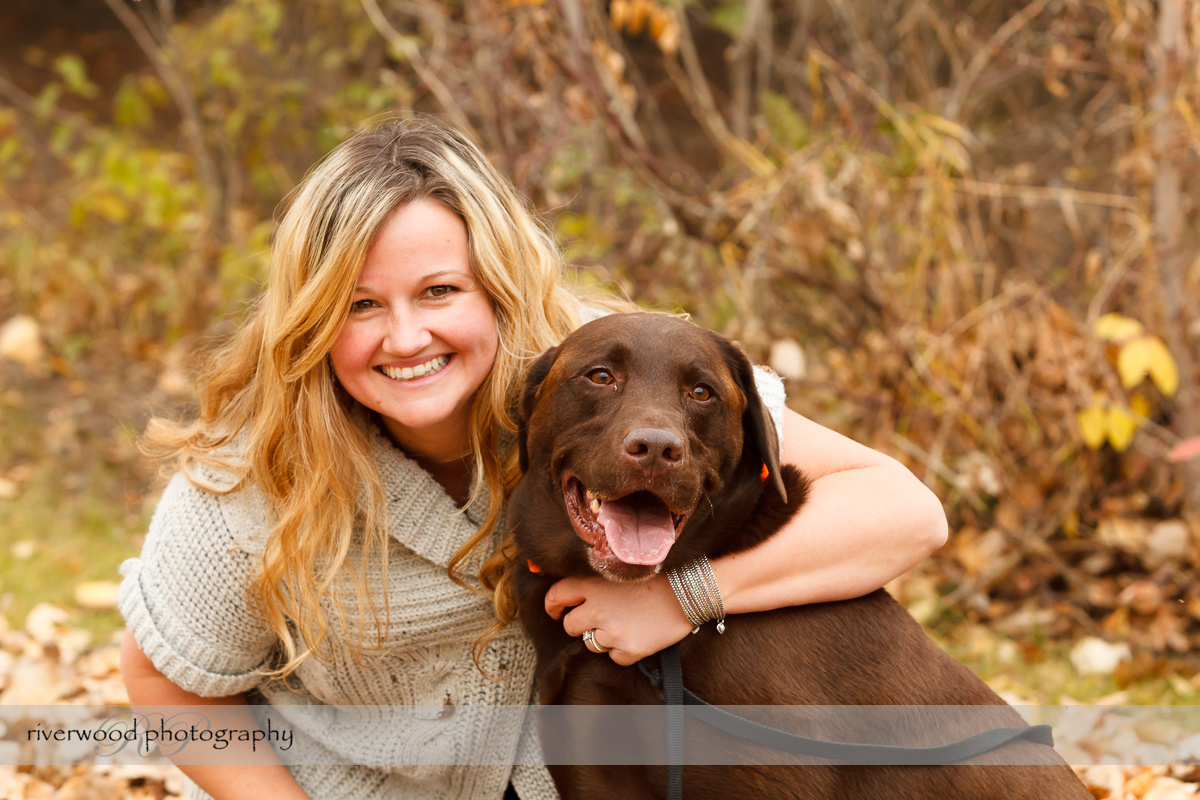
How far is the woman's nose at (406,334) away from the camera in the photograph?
89.8 inches

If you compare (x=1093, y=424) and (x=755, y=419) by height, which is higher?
(x=755, y=419)

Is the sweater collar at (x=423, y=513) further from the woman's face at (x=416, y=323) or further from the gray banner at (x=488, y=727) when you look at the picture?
the gray banner at (x=488, y=727)

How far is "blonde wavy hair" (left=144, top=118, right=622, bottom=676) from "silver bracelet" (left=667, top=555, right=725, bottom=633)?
1.62 feet

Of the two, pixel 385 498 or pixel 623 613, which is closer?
pixel 623 613

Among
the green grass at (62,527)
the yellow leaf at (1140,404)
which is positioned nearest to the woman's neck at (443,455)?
the green grass at (62,527)

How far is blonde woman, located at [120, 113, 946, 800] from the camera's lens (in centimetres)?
229

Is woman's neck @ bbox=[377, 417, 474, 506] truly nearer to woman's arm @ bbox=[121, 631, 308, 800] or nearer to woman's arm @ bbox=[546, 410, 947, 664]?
woman's arm @ bbox=[546, 410, 947, 664]

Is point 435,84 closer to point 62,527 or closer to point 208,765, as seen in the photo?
point 62,527

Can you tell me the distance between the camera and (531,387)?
2.31 meters

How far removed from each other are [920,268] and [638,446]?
2.92m

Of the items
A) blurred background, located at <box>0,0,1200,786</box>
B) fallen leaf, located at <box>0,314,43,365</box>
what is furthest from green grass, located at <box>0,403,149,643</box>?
fallen leaf, located at <box>0,314,43,365</box>

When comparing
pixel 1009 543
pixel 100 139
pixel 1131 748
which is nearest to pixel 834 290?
pixel 1009 543

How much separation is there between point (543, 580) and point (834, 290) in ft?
9.14

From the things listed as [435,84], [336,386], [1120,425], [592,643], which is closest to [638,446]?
[592,643]
